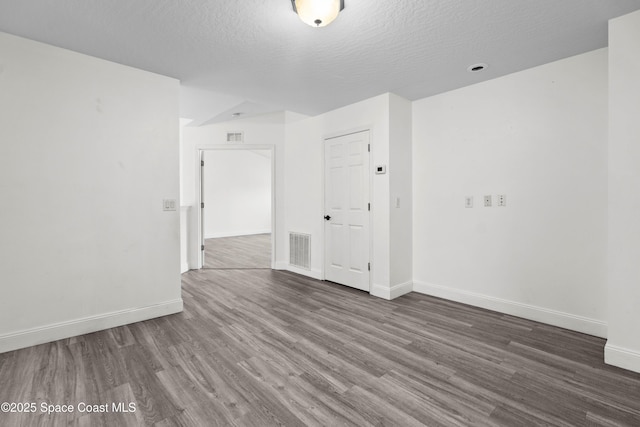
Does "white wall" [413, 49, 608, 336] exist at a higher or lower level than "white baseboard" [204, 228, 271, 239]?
higher

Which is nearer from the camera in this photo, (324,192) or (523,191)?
(523,191)

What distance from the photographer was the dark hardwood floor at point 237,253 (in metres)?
5.52

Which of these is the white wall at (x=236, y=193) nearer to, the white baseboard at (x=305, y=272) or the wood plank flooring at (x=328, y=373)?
the white baseboard at (x=305, y=272)

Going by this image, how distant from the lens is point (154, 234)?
3051mm

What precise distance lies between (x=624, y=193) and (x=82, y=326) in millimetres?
4539

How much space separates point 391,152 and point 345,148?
0.74m

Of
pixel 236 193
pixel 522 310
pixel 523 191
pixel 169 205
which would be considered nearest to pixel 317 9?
pixel 169 205

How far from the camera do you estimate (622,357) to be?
82.3 inches

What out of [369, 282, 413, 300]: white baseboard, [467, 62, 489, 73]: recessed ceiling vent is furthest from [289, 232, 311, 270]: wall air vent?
[467, 62, 489, 73]: recessed ceiling vent

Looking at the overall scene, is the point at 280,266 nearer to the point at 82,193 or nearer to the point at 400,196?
the point at 400,196

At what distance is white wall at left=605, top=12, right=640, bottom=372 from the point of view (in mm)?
2051

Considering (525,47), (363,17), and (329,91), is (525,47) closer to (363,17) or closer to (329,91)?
(363,17)

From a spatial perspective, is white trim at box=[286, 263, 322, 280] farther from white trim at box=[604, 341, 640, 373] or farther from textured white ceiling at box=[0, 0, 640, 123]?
white trim at box=[604, 341, 640, 373]

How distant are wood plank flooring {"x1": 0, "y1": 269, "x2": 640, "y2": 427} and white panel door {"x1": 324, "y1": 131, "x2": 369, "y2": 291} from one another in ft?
3.43
